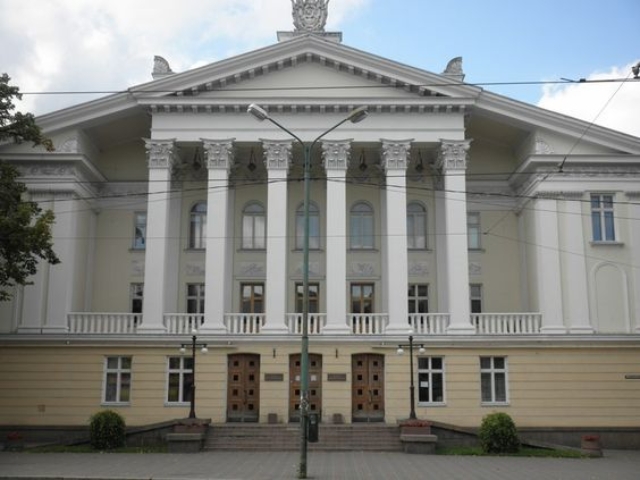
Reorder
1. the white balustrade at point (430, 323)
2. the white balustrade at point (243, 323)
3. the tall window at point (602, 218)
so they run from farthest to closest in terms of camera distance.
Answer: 1. the tall window at point (602, 218)
2. the white balustrade at point (430, 323)
3. the white balustrade at point (243, 323)

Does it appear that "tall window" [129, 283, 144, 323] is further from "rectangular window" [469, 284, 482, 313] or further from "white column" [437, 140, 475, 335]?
"rectangular window" [469, 284, 482, 313]

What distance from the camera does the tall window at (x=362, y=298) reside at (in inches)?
1279

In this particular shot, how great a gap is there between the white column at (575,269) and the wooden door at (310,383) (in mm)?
9710

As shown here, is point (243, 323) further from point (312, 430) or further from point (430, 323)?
point (312, 430)

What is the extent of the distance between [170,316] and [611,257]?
17.3 m

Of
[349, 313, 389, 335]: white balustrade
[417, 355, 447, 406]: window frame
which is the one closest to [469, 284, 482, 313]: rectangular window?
[417, 355, 447, 406]: window frame

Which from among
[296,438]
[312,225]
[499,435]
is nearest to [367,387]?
[296,438]

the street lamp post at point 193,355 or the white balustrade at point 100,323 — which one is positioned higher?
the white balustrade at point 100,323

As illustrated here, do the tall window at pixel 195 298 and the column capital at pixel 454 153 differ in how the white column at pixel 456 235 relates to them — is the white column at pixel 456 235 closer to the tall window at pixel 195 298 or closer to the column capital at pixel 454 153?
the column capital at pixel 454 153

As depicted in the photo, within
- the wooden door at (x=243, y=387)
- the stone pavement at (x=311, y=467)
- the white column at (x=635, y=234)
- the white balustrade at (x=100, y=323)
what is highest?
the white column at (x=635, y=234)

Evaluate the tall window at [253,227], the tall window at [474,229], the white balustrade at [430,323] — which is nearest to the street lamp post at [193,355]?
the tall window at [253,227]

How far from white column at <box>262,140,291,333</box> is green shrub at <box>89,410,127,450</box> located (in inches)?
252

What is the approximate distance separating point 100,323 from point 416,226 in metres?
13.8

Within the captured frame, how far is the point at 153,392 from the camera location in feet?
93.5
